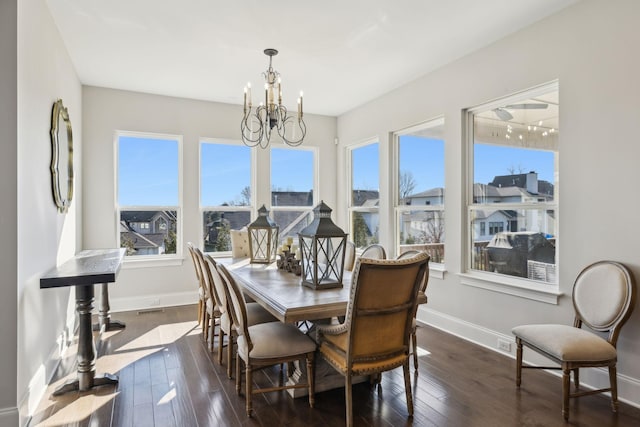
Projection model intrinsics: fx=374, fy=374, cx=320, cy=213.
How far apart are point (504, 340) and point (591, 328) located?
88cm

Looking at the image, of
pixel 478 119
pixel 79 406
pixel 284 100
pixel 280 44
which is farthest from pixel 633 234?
pixel 284 100

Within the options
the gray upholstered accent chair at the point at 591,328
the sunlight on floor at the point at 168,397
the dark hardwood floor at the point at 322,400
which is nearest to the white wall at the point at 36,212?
the dark hardwood floor at the point at 322,400

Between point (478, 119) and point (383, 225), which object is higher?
point (478, 119)

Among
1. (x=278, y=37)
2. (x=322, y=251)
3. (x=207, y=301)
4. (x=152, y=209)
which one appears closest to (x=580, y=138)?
(x=322, y=251)

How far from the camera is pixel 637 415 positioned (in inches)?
93.7

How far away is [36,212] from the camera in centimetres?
262

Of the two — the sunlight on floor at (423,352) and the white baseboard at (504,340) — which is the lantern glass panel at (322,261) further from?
the white baseboard at (504,340)

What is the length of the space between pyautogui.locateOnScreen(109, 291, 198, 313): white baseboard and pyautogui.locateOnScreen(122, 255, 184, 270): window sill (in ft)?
1.36

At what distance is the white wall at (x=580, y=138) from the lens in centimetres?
256

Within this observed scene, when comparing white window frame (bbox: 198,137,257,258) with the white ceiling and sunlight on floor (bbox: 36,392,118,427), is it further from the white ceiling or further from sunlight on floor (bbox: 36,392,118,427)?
sunlight on floor (bbox: 36,392,118,427)

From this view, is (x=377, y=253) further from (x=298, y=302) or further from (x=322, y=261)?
(x=298, y=302)

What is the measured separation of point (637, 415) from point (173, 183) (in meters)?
5.32

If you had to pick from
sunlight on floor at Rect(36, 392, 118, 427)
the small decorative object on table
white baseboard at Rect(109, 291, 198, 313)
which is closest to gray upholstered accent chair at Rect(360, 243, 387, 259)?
the small decorative object on table

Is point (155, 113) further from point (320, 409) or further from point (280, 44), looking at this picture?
point (320, 409)
